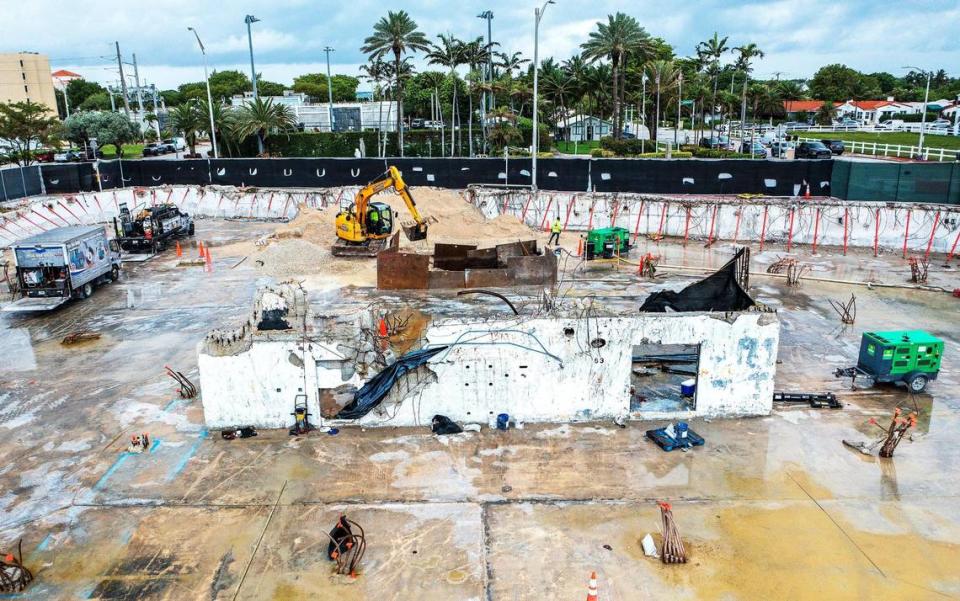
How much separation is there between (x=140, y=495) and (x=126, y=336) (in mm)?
10386

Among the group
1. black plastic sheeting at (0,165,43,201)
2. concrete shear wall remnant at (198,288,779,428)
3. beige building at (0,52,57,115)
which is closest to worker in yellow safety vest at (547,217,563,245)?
concrete shear wall remnant at (198,288,779,428)

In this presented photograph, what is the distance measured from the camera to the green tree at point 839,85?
118 m

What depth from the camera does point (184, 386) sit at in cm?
1708

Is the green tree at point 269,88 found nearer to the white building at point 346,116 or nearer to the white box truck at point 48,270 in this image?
the white building at point 346,116

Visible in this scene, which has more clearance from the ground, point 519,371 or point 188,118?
point 188,118

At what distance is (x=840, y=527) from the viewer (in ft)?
38.5

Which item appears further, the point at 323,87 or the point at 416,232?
the point at 323,87

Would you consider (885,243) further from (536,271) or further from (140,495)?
(140,495)

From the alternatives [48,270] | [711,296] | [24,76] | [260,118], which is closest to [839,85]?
[260,118]

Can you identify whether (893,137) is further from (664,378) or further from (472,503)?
Answer: (472,503)

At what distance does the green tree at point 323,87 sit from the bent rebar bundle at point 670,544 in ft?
404

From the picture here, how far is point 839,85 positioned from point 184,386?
130 metres

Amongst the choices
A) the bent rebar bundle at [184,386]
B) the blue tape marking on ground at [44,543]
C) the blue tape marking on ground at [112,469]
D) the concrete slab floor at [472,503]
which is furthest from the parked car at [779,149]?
the blue tape marking on ground at [44,543]

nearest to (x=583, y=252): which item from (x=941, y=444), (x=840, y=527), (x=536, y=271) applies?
(x=536, y=271)
